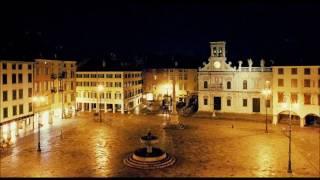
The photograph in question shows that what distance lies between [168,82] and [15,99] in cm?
3755

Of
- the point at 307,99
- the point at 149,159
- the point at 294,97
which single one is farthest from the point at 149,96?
the point at 149,159

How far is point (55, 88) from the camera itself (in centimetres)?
5775

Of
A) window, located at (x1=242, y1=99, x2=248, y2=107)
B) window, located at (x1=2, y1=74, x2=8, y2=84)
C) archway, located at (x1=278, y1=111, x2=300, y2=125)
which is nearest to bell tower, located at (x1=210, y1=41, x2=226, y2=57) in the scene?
window, located at (x1=242, y1=99, x2=248, y2=107)

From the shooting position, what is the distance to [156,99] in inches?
3093

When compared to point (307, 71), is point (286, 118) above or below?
below

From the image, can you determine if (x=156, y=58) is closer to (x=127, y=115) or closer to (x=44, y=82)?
(x=127, y=115)

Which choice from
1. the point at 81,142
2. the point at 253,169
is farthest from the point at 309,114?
the point at 81,142

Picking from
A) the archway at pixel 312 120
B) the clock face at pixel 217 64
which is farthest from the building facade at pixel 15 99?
the archway at pixel 312 120

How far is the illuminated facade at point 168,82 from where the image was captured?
73812mm

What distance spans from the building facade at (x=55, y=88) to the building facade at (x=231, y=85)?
2479 centimetres

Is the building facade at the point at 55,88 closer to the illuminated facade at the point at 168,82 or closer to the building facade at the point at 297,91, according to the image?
the illuminated facade at the point at 168,82

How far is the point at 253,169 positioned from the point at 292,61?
94.0ft

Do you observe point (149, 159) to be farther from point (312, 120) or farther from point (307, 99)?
point (312, 120)

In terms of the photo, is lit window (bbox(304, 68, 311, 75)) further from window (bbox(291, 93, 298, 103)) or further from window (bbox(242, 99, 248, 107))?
window (bbox(242, 99, 248, 107))
